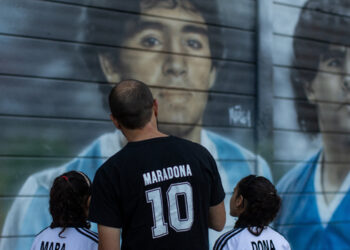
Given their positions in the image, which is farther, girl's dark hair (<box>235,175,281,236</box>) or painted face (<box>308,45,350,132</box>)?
painted face (<box>308,45,350,132</box>)

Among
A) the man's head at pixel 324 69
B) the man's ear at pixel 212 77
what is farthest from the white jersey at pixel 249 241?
the man's head at pixel 324 69

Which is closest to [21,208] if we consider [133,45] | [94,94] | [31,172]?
[31,172]

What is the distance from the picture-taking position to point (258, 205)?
269 cm

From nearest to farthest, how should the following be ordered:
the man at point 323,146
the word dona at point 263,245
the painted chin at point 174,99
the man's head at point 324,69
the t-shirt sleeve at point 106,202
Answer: the t-shirt sleeve at point 106,202
the word dona at point 263,245
the painted chin at point 174,99
the man at point 323,146
the man's head at point 324,69

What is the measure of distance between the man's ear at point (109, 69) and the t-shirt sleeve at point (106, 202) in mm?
1909

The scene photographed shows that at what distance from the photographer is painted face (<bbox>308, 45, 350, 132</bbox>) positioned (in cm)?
484

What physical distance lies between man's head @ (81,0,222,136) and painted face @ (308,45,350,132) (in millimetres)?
1251

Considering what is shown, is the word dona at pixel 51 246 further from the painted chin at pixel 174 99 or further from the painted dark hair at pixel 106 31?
the painted chin at pixel 174 99

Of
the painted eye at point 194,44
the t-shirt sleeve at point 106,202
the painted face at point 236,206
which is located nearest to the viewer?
the t-shirt sleeve at point 106,202

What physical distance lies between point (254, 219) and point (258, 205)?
0.08m

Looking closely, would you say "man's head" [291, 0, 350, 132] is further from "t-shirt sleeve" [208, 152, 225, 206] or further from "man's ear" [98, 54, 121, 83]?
"t-shirt sleeve" [208, 152, 225, 206]

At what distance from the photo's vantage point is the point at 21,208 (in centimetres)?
336

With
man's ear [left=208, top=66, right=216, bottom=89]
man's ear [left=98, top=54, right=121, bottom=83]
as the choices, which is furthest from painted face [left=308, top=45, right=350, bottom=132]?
man's ear [left=98, top=54, right=121, bottom=83]

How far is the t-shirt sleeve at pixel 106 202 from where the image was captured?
1.92m
